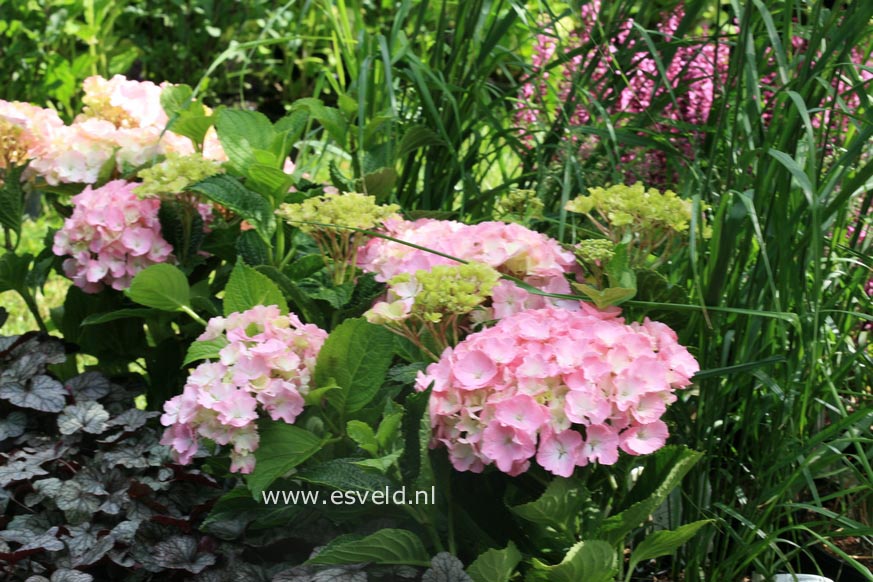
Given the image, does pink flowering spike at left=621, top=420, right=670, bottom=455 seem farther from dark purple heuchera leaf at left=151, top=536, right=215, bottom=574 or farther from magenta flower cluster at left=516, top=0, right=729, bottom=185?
magenta flower cluster at left=516, top=0, right=729, bottom=185

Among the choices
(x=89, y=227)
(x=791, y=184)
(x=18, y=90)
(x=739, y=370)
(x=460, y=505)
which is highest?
(x=791, y=184)

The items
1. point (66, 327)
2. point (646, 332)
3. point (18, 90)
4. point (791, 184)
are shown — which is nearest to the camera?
point (646, 332)

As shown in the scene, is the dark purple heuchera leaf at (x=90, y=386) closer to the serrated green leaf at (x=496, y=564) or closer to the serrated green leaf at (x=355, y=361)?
the serrated green leaf at (x=355, y=361)

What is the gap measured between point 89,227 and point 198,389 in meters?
0.57

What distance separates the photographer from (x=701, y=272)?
1.65 metres

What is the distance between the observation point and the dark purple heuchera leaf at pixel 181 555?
4.47 feet

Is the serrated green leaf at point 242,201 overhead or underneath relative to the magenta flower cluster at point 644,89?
underneath

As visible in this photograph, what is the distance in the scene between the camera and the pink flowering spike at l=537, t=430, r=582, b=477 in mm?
1212

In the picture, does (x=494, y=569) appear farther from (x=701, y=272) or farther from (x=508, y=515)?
(x=701, y=272)

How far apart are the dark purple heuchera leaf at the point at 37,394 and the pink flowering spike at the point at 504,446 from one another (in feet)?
2.55

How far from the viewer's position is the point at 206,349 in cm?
138

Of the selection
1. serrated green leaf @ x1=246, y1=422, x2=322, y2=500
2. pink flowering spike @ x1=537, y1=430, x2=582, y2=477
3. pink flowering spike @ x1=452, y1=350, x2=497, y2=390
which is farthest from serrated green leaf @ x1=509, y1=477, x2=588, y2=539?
serrated green leaf @ x1=246, y1=422, x2=322, y2=500

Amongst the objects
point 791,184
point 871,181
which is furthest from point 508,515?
point 871,181

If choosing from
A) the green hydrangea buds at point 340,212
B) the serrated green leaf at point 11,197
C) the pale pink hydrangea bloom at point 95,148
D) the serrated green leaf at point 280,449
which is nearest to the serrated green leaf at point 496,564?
the serrated green leaf at point 280,449
